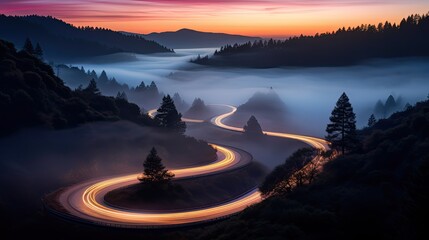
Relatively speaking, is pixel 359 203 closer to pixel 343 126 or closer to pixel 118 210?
pixel 343 126

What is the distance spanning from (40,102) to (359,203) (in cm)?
8435

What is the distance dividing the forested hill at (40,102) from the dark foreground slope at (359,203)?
65.9 meters

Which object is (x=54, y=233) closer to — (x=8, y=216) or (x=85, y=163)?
(x=8, y=216)

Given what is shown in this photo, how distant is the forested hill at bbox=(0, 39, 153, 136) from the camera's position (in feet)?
337

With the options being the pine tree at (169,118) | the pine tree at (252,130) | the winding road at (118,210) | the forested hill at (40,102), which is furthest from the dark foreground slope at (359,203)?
the pine tree at (252,130)

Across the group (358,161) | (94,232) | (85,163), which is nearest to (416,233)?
(358,161)

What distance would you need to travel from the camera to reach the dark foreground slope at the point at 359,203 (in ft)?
130

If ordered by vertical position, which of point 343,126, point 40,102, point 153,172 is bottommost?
point 153,172

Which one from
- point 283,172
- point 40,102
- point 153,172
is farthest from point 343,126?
point 40,102

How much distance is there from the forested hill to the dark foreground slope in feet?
216

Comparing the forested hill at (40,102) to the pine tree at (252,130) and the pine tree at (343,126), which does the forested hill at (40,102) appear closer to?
the pine tree at (252,130)

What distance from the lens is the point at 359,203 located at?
148ft

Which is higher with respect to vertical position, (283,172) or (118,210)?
(283,172)

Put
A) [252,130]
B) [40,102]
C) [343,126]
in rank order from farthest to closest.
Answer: [252,130] < [40,102] < [343,126]
